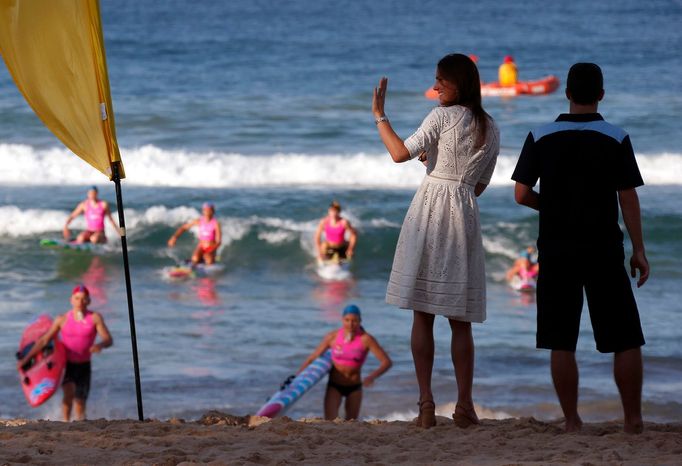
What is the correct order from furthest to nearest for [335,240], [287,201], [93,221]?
1. [287,201]
2. [93,221]
3. [335,240]

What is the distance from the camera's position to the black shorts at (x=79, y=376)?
9195 mm

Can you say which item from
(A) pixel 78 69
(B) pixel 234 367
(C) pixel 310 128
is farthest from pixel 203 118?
(A) pixel 78 69

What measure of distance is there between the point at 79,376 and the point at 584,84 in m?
6.06

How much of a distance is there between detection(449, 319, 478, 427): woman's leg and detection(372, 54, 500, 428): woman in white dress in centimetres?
15

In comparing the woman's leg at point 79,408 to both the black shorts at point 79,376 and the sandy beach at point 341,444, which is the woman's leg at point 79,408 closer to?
the black shorts at point 79,376

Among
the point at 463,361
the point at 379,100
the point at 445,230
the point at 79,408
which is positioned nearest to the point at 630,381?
the point at 463,361

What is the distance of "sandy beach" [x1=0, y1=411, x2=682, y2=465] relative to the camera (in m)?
4.17

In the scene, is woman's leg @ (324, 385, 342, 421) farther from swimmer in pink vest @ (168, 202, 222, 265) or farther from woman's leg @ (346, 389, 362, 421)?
swimmer in pink vest @ (168, 202, 222, 265)

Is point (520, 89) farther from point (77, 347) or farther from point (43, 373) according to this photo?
point (43, 373)

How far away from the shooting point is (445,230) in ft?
15.1

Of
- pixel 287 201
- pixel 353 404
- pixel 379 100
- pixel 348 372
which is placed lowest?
pixel 353 404

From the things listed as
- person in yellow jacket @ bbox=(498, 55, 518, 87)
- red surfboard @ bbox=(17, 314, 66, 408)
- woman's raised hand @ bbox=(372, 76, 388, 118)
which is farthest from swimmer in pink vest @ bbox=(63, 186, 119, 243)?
person in yellow jacket @ bbox=(498, 55, 518, 87)

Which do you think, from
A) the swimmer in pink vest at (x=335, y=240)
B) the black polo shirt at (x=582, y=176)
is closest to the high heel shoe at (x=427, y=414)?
the black polo shirt at (x=582, y=176)

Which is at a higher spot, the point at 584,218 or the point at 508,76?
the point at 508,76
